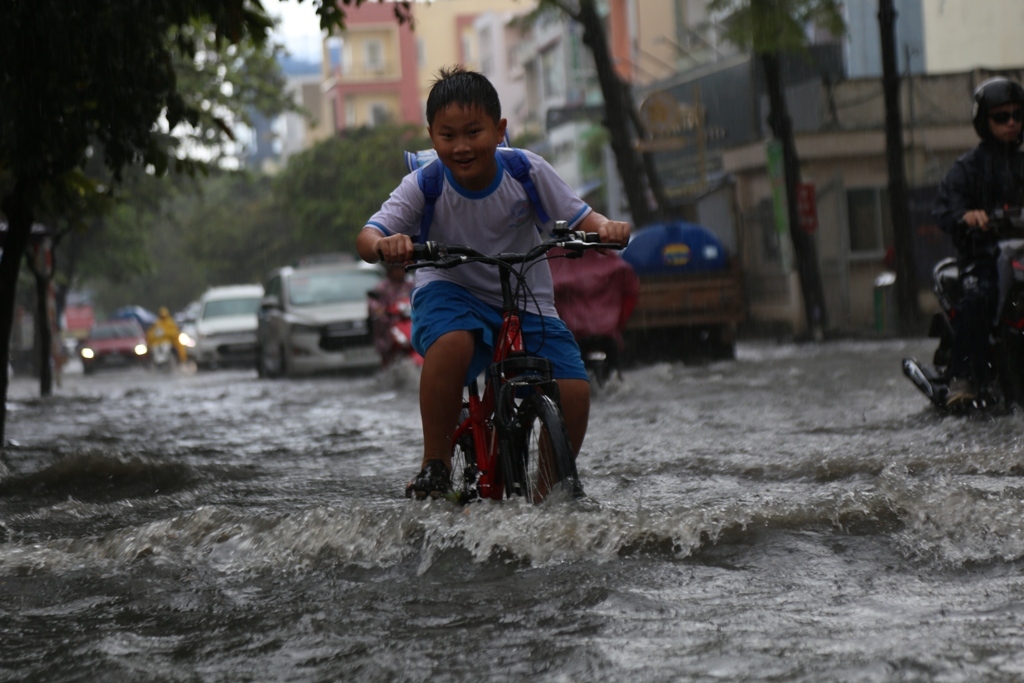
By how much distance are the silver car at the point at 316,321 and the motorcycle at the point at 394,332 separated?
3.13 ft

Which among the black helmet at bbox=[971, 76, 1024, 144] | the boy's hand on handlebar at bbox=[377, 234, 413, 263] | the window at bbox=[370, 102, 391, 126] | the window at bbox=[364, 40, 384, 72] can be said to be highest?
the window at bbox=[364, 40, 384, 72]

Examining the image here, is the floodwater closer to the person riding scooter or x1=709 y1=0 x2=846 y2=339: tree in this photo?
the person riding scooter

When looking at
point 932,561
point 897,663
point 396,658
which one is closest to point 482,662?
point 396,658

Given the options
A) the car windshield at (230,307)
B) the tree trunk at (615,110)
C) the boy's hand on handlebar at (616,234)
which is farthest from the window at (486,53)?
the boy's hand on handlebar at (616,234)

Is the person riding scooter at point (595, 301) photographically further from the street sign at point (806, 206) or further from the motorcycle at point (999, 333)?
the street sign at point (806, 206)

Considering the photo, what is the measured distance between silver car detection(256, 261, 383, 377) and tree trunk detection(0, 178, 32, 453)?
936 cm

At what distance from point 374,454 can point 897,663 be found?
594 centimetres

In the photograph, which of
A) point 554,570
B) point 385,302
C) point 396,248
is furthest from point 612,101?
point 554,570

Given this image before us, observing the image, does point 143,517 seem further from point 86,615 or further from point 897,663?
point 897,663

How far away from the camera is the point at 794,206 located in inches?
936

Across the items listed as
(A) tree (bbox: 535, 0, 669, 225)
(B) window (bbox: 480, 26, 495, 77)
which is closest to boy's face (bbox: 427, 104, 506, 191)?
(A) tree (bbox: 535, 0, 669, 225)

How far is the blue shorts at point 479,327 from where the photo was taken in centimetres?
527

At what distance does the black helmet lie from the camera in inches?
318

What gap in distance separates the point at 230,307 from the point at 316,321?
13.7 m
